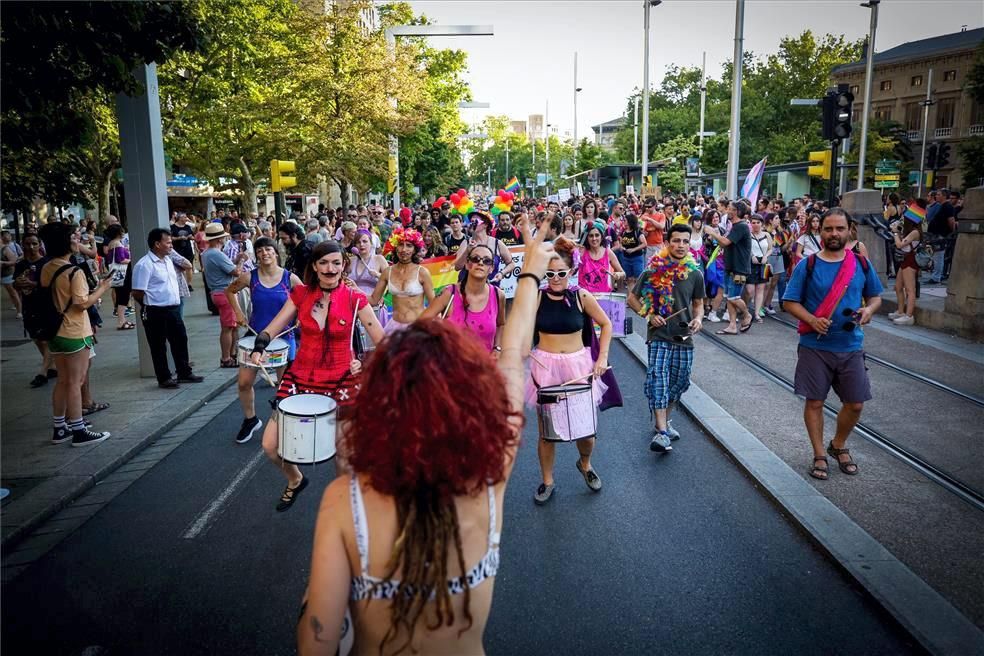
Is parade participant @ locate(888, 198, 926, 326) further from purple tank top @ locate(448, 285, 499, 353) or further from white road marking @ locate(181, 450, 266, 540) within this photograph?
white road marking @ locate(181, 450, 266, 540)

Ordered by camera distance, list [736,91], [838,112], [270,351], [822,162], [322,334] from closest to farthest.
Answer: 1. [322,334]
2. [270,351]
3. [838,112]
4. [822,162]
5. [736,91]

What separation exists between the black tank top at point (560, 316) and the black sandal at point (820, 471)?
2.10m

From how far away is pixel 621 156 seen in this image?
68750 mm

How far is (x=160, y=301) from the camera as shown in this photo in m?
8.58

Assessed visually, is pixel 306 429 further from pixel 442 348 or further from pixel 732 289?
pixel 732 289

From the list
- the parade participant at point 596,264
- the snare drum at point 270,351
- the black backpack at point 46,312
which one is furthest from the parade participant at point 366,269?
the black backpack at point 46,312

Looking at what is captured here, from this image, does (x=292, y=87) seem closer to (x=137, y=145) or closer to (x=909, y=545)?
(x=137, y=145)

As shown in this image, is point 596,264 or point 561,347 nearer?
point 561,347

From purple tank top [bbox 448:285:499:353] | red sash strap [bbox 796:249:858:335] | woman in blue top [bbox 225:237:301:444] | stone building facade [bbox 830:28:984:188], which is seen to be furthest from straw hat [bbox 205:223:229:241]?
stone building facade [bbox 830:28:984:188]

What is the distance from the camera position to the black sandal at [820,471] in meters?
5.52

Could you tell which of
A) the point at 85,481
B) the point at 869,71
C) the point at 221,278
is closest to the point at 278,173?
the point at 221,278

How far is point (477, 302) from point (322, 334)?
1.63 metres

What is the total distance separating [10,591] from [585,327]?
3.97 metres

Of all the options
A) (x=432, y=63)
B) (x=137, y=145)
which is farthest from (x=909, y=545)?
(x=432, y=63)
